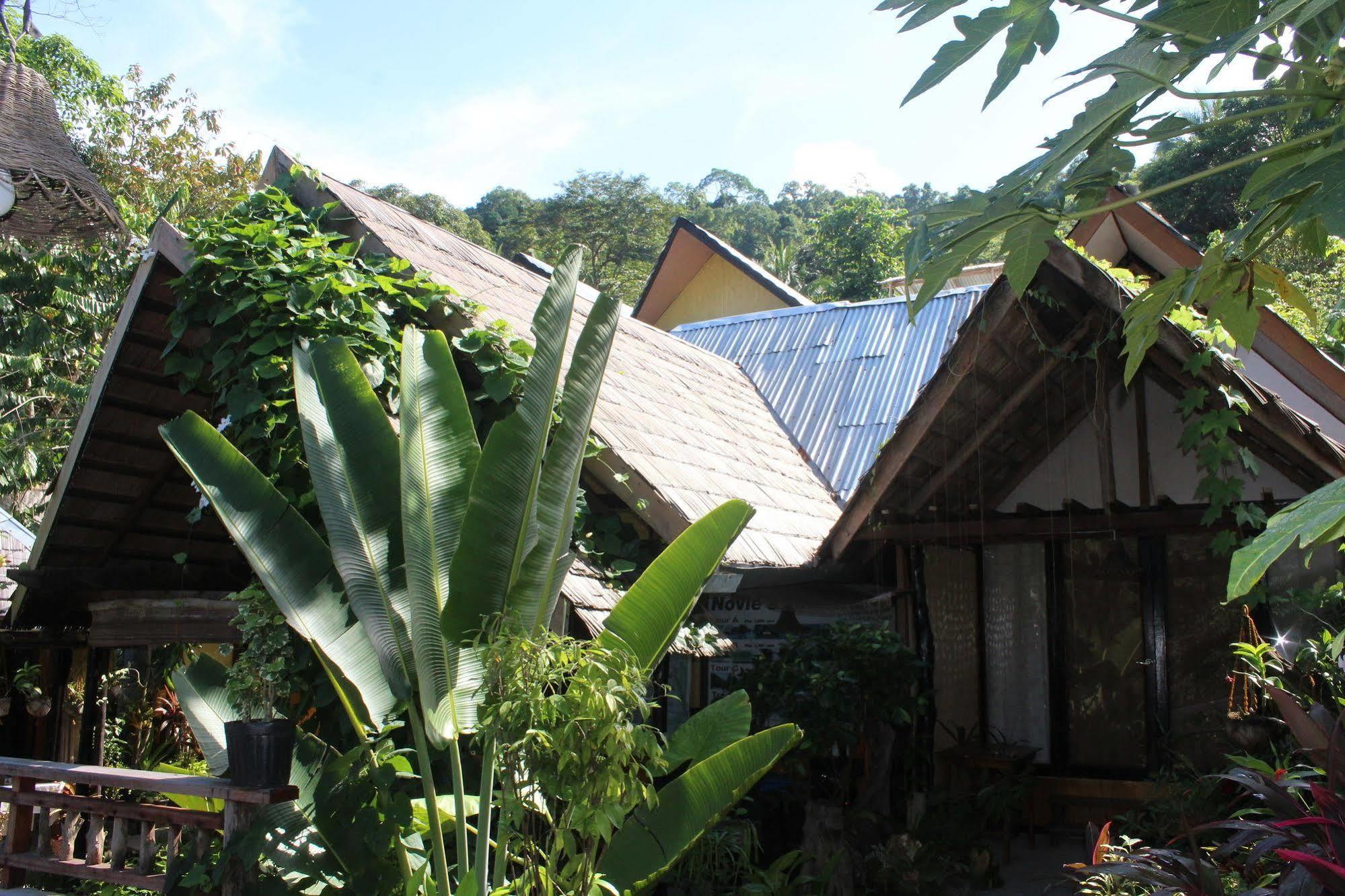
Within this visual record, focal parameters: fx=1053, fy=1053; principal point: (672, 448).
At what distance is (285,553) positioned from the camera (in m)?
4.59

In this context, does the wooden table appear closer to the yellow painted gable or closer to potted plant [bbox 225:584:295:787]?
potted plant [bbox 225:584:295:787]

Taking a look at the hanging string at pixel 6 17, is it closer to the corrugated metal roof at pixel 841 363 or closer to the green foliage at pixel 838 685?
the green foliage at pixel 838 685

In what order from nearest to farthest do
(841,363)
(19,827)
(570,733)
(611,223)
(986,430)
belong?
(570,733), (19,827), (986,430), (841,363), (611,223)

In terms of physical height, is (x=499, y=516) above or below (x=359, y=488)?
below

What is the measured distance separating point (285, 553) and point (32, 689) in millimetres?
6296

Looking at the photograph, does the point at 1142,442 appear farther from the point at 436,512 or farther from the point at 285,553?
the point at 285,553

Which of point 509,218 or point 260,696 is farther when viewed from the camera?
point 509,218

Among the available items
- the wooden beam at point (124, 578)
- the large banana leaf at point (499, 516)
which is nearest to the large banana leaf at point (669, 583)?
the large banana leaf at point (499, 516)

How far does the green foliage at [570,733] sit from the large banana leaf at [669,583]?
18.5 inches

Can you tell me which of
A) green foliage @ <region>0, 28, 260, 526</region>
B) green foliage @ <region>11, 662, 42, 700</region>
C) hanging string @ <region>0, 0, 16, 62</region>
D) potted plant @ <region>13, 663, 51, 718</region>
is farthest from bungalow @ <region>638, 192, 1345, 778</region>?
green foliage @ <region>0, 28, 260, 526</region>

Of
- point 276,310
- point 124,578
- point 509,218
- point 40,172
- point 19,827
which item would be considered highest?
point 509,218

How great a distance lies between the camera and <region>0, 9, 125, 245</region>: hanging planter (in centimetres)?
466

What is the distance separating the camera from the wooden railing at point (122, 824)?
14.3ft

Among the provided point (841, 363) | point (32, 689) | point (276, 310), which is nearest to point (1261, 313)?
point (841, 363)
